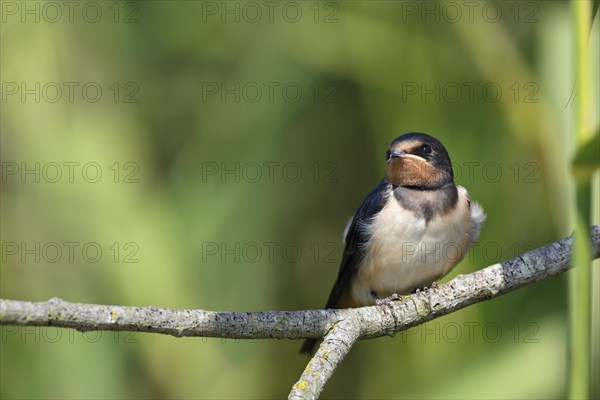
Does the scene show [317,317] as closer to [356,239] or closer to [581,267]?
[581,267]

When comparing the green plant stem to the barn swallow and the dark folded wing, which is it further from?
the dark folded wing

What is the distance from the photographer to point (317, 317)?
1394 millimetres

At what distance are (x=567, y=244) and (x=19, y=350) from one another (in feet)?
5.02

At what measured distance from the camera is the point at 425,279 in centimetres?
248

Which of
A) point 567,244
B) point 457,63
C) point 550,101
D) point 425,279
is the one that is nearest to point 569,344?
point 567,244

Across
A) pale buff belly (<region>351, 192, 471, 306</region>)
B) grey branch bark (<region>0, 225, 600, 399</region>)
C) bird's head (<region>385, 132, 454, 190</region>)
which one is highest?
bird's head (<region>385, 132, 454, 190</region>)

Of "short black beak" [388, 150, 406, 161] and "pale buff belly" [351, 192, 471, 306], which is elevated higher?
"short black beak" [388, 150, 406, 161]

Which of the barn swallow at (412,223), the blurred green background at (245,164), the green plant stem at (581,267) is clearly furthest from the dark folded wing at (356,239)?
the green plant stem at (581,267)

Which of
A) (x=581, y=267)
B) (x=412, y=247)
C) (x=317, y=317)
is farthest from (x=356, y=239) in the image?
(x=581, y=267)

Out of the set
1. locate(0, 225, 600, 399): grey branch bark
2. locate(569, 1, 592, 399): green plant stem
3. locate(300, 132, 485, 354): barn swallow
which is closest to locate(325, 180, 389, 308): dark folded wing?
locate(300, 132, 485, 354): barn swallow

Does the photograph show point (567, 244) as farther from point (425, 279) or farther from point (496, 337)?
point (425, 279)

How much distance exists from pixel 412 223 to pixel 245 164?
0.55 metres

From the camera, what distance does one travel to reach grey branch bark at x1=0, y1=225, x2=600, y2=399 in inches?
41.7

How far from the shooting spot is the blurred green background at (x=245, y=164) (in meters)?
2.21
